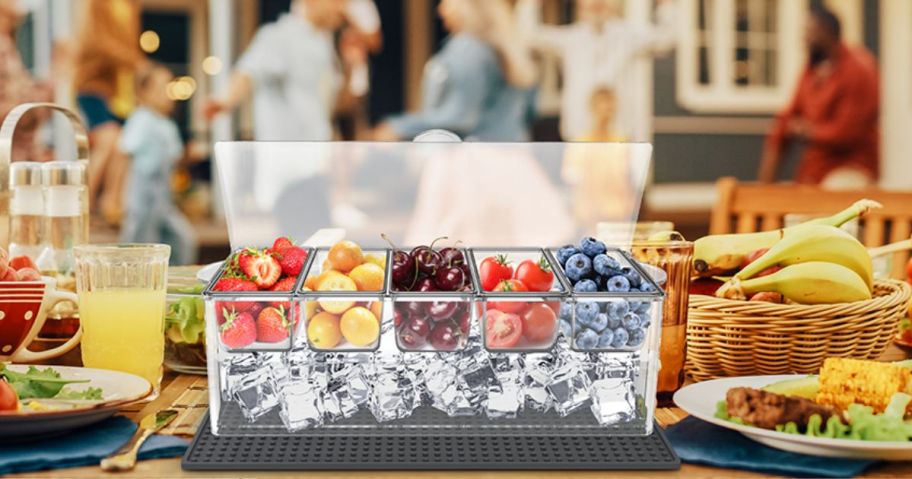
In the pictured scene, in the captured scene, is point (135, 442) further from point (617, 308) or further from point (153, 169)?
point (153, 169)

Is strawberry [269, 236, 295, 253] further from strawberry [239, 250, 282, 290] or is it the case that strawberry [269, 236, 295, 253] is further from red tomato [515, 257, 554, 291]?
red tomato [515, 257, 554, 291]

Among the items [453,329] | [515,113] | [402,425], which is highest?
[515,113]

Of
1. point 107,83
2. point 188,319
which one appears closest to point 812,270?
point 188,319

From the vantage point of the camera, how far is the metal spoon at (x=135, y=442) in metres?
0.95

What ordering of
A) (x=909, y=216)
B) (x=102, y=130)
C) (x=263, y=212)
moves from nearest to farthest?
(x=263, y=212) < (x=909, y=216) < (x=102, y=130)

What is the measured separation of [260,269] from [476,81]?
4865 millimetres

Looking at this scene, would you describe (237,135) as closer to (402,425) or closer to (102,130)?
(102,130)

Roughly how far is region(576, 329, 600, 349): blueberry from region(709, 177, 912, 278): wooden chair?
1.47 metres

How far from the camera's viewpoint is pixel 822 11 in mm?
6379

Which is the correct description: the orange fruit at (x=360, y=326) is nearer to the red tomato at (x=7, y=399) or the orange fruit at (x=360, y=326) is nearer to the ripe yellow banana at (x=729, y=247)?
the red tomato at (x=7, y=399)

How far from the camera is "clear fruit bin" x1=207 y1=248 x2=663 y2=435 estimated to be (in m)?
1.00

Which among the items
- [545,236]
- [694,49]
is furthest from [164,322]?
[694,49]

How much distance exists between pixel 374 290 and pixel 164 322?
0.36 metres

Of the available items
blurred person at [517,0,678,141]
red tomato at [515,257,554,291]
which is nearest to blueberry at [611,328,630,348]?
red tomato at [515,257,554,291]
